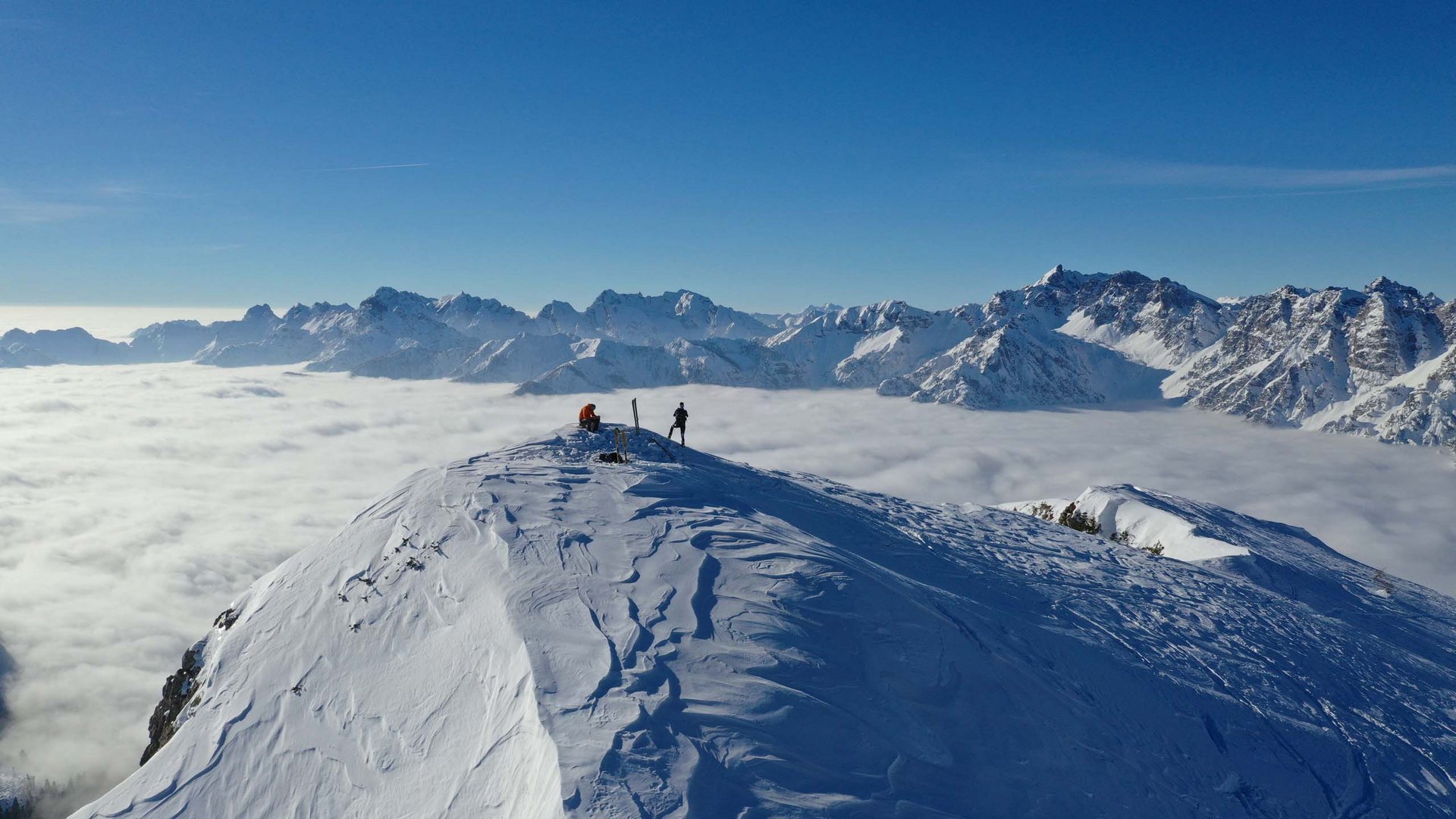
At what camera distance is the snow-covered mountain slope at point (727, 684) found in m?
8.69

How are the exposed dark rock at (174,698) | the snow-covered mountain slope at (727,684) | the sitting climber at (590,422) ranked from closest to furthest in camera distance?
the snow-covered mountain slope at (727,684) → the exposed dark rock at (174,698) → the sitting climber at (590,422)

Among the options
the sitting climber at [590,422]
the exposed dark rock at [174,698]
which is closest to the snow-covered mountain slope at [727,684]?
the exposed dark rock at [174,698]

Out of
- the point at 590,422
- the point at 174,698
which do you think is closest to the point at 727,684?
the point at 174,698

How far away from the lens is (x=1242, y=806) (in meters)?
10.5

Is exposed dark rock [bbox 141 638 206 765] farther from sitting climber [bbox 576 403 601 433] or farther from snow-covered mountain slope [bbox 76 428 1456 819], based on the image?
sitting climber [bbox 576 403 601 433]

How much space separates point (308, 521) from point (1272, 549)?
154 m

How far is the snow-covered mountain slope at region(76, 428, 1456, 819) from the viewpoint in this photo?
8.69 meters

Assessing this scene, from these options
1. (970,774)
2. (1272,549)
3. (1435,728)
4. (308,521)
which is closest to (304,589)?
(970,774)

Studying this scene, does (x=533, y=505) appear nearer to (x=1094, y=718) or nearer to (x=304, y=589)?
(x=304, y=589)

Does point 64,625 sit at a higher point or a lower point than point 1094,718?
lower

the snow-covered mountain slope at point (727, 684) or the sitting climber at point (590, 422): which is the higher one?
the sitting climber at point (590, 422)

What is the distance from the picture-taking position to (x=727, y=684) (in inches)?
380

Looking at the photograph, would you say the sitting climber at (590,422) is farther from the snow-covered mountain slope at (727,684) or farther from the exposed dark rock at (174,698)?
the exposed dark rock at (174,698)

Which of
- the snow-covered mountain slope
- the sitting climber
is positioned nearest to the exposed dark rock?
the snow-covered mountain slope
